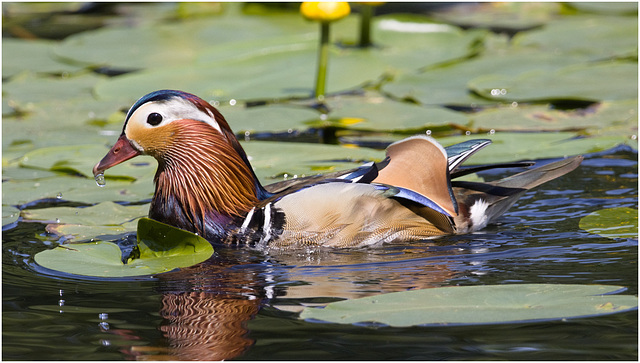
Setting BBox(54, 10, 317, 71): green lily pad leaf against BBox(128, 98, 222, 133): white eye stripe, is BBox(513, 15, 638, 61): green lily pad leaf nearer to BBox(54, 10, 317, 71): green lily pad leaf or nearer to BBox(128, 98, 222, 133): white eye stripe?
BBox(54, 10, 317, 71): green lily pad leaf

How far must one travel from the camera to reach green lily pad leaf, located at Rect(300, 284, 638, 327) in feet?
11.9

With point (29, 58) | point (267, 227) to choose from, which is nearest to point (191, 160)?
point (267, 227)

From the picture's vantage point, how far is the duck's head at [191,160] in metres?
4.98

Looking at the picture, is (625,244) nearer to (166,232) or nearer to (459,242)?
(459,242)

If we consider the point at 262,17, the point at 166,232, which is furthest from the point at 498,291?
the point at 262,17

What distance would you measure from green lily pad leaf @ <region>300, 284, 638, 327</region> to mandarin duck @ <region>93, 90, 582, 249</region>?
0.96 meters

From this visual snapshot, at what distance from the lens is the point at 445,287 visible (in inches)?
160

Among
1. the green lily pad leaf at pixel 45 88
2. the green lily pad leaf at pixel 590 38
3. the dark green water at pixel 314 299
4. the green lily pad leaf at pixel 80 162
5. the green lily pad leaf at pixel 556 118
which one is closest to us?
the dark green water at pixel 314 299

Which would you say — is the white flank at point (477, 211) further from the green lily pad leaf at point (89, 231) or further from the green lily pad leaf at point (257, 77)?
the green lily pad leaf at point (257, 77)

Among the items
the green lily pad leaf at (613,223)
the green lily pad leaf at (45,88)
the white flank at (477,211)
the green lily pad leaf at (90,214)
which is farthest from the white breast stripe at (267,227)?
the green lily pad leaf at (45,88)

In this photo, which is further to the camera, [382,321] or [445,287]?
[445,287]

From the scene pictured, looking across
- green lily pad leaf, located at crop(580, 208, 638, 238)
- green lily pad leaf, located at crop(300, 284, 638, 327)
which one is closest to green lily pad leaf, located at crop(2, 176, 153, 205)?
green lily pad leaf, located at crop(300, 284, 638, 327)

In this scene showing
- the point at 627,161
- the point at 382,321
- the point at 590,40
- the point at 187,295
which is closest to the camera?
the point at 382,321

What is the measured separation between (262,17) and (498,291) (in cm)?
815
